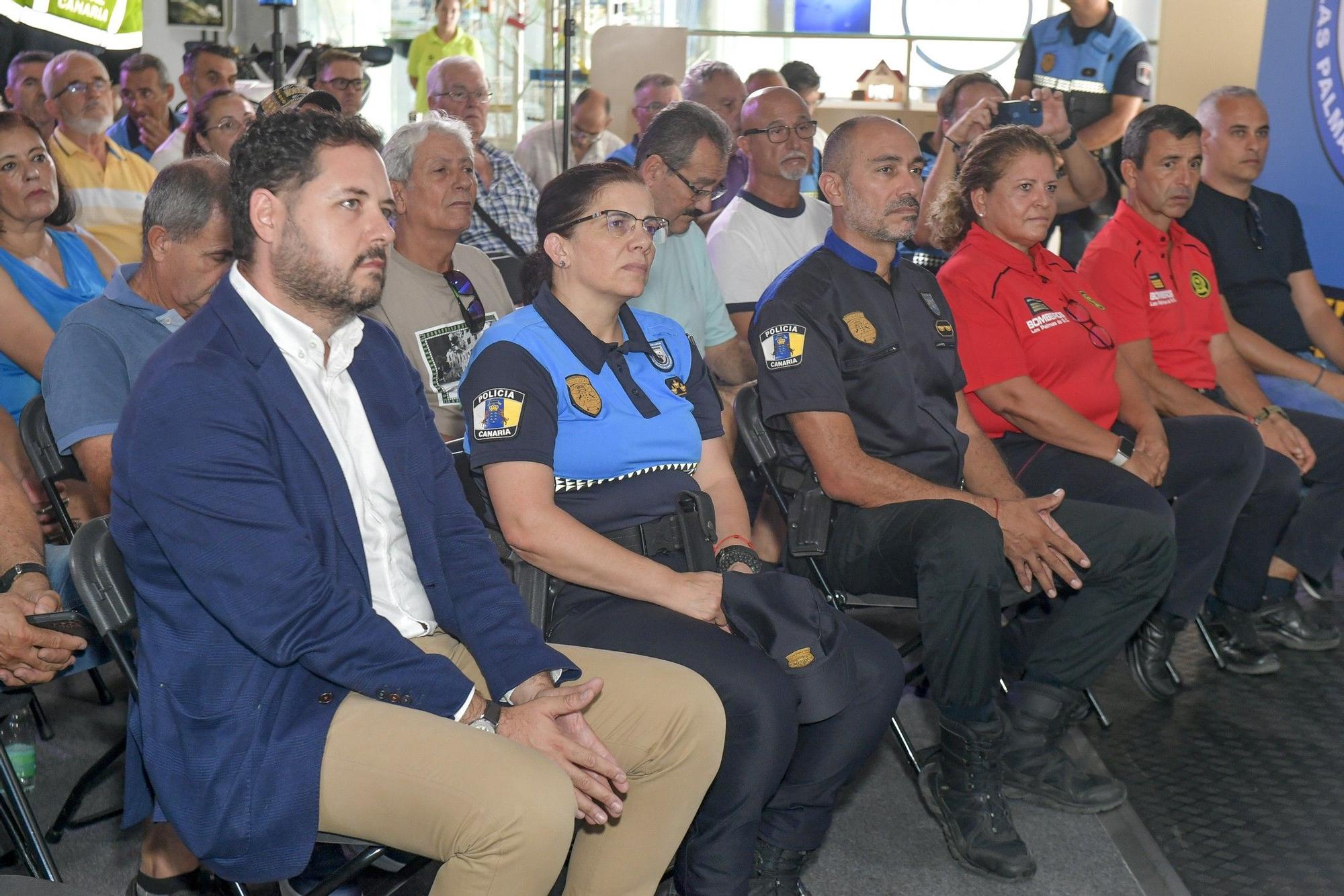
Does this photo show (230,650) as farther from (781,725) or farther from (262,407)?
(781,725)

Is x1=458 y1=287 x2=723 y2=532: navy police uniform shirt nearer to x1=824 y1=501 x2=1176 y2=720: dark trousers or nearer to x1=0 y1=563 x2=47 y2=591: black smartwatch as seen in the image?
x1=824 y1=501 x2=1176 y2=720: dark trousers

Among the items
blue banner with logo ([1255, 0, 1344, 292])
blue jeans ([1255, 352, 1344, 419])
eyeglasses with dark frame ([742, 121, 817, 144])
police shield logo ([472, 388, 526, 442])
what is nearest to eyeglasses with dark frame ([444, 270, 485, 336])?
police shield logo ([472, 388, 526, 442])

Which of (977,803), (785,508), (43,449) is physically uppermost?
(43,449)

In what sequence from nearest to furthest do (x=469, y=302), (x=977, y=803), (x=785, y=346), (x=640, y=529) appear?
(x=640, y=529) → (x=977, y=803) → (x=785, y=346) → (x=469, y=302)

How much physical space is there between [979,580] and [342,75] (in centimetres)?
400

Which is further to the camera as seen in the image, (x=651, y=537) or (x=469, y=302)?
(x=469, y=302)

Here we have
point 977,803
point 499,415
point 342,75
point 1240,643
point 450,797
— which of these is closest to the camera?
point 450,797

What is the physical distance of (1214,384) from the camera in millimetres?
4172

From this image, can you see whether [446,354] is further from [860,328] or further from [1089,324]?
[1089,324]

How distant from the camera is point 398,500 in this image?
205 cm

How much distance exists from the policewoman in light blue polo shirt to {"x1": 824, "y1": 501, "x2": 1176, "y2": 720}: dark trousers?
0.25 metres

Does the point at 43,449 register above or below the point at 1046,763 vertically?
above

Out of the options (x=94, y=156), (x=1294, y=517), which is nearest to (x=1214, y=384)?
(x=1294, y=517)

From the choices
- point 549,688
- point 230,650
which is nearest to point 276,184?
point 230,650
